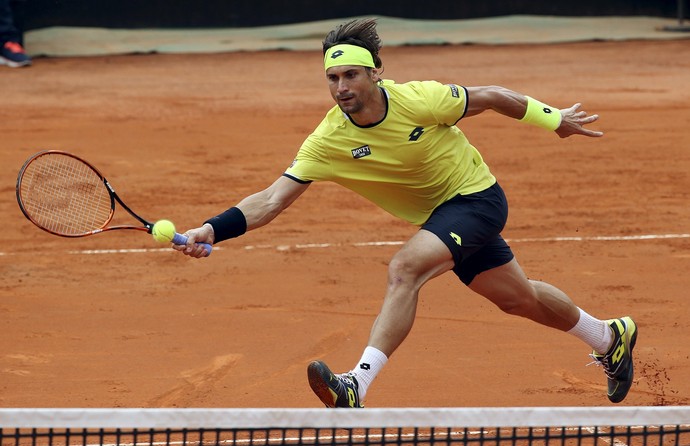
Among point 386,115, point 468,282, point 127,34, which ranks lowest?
point 127,34

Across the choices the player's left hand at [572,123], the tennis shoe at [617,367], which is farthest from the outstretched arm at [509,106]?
the tennis shoe at [617,367]

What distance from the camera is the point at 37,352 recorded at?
7.61 metres

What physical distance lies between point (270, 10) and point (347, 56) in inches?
597

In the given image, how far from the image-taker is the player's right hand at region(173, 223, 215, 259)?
5.66m

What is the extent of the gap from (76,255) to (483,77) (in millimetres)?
8720

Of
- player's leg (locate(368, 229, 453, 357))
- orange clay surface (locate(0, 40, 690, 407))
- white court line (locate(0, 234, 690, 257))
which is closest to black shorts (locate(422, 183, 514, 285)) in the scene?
player's leg (locate(368, 229, 453, 357))

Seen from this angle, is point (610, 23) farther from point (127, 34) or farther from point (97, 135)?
point (97, 135)

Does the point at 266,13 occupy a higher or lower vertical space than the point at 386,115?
lower

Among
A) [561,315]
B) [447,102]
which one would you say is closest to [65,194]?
[447,102]

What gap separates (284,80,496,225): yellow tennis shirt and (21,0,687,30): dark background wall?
1456 centimetres

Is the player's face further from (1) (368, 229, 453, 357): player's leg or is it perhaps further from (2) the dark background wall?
(2) the dark background wall

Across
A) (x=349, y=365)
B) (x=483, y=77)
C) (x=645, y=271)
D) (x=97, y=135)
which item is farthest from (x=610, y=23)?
(x=349, y=365)

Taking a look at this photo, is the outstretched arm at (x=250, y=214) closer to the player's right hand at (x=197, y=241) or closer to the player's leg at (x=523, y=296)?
the player's right hand at (x=197, y=241)

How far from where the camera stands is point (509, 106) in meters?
6.25
